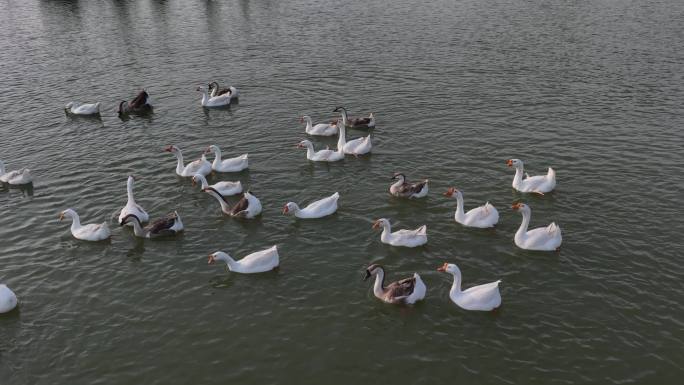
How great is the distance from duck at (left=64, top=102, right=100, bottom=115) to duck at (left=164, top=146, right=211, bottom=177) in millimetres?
10194

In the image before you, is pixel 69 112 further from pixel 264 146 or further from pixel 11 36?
pixel 11 36

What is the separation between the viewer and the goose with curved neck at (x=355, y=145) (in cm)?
2991

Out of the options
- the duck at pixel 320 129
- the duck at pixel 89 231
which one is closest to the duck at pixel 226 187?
the duck at pixel 89 231

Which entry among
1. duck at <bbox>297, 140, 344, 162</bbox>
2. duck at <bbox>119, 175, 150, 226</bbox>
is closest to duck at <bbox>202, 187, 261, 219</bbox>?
duck at <bbox>119, 175, 150, 226</bbox>

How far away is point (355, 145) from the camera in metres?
30.2

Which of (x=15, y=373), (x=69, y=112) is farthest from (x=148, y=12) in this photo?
(x=15, y=373)

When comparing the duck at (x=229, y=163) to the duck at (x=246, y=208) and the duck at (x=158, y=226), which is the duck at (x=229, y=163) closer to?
the duck at (x=246, y=208)

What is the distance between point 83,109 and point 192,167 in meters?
12.0

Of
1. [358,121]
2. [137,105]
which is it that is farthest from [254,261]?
[137,105]

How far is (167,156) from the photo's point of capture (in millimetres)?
31266

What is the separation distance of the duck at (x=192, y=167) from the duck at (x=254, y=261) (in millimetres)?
8307

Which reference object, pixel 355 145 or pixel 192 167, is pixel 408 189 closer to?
pixel 355 145

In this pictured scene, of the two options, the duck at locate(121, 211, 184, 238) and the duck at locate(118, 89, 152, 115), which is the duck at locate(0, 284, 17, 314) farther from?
the duck at locate(118, 89, 152, 115)

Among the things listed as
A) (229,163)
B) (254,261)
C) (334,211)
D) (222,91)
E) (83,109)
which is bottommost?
(254,261)
